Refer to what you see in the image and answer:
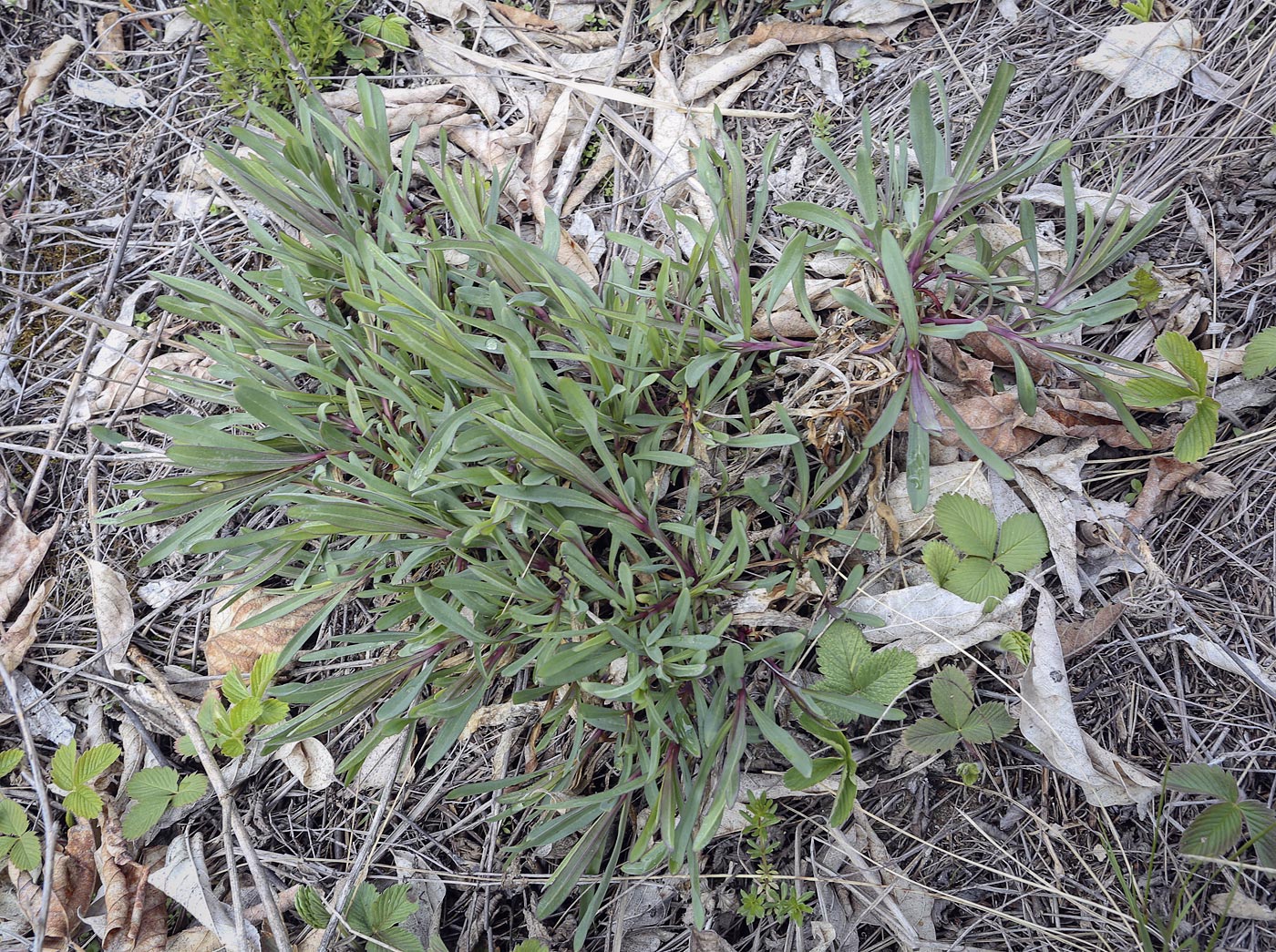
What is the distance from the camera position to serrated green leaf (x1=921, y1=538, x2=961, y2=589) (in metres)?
1.53

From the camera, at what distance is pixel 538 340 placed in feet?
5.85

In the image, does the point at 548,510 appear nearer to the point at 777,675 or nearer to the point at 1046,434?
the point at 777,675

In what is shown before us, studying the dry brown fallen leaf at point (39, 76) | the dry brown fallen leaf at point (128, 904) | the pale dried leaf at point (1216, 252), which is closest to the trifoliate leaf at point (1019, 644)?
the pale dried leaf at point (1216, 252)

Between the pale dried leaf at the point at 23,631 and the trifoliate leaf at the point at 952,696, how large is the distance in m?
2.12

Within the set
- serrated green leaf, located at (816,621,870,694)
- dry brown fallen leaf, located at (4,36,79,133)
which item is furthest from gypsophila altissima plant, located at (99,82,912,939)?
dry brown fallen leaf, located at (4,36,79,133)

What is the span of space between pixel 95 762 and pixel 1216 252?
8.83 feet

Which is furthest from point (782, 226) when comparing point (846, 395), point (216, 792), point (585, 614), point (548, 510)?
point (216, 792)

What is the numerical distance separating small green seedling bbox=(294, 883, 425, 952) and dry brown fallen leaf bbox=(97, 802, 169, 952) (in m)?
0.39

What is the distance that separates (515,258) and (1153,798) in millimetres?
1560

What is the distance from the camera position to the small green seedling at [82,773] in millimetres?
1812

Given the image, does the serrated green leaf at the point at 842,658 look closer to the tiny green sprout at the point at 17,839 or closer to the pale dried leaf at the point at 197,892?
the pale dried leaf at the point at 197,892

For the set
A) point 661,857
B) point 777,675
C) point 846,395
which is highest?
point 846,395

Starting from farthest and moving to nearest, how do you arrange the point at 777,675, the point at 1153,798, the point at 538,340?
1. the point at 538,340
2. the point at 777,675
3. the point at 1153,798

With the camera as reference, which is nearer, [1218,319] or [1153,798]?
[1153,798]
